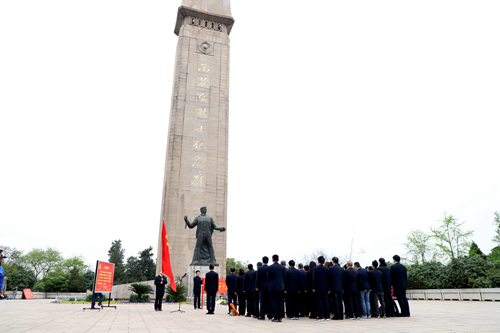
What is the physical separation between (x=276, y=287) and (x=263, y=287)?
1.90 ft

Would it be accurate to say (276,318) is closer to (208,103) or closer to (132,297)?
(132,297)

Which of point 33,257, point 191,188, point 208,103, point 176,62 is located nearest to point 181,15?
point 176,62

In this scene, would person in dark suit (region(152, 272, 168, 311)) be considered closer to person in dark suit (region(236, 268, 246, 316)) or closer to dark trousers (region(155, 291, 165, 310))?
dark trousers (region(155, 291, 165, 310))

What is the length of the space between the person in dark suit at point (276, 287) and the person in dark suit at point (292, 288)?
0.60 metres

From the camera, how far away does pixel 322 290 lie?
9.62 meters

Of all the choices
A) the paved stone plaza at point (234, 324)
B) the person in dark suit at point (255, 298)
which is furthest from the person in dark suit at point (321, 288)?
the person in dark suit at point (255, 298)

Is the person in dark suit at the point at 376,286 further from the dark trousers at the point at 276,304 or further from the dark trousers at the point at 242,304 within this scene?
the dark trousers at the point at 242,304

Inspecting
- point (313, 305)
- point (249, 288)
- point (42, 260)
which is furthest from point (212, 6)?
point (42, 260)

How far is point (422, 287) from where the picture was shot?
84.0 feet

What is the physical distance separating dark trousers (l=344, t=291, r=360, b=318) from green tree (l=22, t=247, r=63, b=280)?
6711cm

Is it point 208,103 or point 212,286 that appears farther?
point 208,103

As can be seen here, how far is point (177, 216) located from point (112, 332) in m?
25.2

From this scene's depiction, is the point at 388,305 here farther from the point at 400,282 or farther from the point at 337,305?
the point at 337,305

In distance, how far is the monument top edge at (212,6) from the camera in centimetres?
3753
